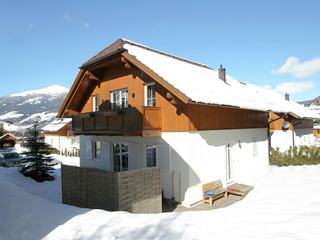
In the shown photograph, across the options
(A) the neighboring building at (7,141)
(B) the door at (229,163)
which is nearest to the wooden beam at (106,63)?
(B) the door at (229,163)

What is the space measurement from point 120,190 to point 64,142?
31072 millimetres

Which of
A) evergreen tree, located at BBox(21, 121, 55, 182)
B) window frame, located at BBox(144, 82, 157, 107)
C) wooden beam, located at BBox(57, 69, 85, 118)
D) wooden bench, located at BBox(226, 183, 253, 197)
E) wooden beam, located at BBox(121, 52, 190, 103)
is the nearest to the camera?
wooden beam, located at BBox(121, 52, 190, 103)

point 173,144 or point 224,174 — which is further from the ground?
point 173,144

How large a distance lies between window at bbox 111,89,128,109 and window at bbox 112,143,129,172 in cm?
211

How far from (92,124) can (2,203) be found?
5949 mm

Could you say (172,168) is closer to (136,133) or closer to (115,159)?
(136,133)

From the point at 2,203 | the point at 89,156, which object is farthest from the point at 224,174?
the point at 2,203

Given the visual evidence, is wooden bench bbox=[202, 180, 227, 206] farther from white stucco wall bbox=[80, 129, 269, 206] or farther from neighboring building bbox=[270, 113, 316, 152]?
neighboring building bbox=[270, 113, 316, 152]

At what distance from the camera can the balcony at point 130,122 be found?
41.9 feet

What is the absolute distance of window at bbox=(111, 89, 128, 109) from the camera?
15.9m

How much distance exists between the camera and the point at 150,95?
47.3 feet

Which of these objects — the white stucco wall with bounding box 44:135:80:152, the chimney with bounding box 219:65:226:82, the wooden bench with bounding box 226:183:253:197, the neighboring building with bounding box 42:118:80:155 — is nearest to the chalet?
the wooden bench with bounding box 226:183:253:197

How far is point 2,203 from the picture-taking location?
415 inches

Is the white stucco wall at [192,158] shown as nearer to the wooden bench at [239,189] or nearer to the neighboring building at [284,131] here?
the wooden bench at [239,189]
